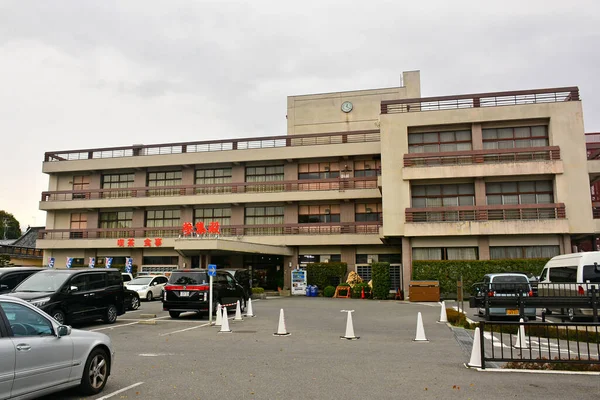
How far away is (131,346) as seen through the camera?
12.4 meters

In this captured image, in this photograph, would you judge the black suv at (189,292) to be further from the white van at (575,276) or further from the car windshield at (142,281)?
the white van at (575,276)

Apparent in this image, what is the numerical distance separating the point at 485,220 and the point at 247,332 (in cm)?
2171

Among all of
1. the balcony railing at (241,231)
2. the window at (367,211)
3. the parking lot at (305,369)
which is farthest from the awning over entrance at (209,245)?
the parking lot at (305,369)

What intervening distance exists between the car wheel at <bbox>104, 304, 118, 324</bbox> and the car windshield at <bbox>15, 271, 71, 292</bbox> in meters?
2.34

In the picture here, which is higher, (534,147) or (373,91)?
(373,91)

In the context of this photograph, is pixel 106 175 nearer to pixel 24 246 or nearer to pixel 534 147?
pixel 24 246

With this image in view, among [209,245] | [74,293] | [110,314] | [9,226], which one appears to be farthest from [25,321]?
[9,226]

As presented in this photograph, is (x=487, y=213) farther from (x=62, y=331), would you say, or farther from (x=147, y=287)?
(x=62, y=331)

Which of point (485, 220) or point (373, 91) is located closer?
point (485, 220)

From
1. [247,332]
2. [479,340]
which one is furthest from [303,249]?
[479,340]

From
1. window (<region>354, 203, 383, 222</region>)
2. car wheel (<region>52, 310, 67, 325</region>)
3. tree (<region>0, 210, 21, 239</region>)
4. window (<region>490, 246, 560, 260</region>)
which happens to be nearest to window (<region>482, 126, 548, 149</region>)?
window (<region>490, 246, 560, 260</region>)

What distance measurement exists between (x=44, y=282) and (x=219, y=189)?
28069mm

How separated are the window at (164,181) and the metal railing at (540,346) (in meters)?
33.8

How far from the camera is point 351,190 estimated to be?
1555 inches
